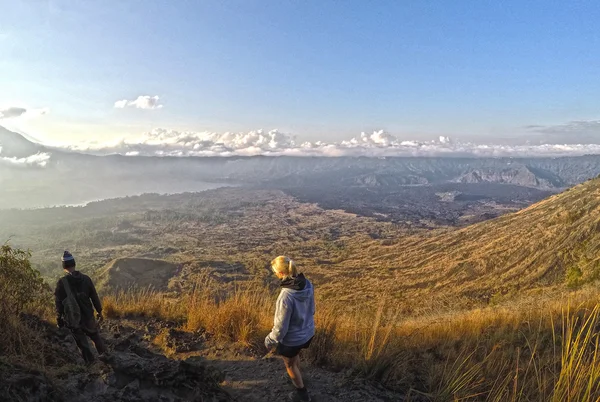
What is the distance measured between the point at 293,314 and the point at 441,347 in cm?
249

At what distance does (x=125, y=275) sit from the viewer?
1966 inches

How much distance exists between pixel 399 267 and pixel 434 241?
17391 millimetres

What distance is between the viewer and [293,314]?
3.88 m

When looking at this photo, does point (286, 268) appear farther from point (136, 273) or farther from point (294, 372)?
point (136, 273)

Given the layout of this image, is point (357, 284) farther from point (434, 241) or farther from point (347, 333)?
point (347, 333)

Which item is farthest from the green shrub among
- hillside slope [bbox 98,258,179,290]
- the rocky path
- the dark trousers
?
hillside slope [bbox 98,258,179,290]

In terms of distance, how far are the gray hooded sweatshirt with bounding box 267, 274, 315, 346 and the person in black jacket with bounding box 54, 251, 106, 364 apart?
2925 millimetres

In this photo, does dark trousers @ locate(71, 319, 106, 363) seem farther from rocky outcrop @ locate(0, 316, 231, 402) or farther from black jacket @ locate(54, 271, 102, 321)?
rocky outcrop @ locate(0, 316, 231, 402)

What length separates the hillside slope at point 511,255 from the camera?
3891 cm

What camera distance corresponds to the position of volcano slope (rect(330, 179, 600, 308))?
38781 mm

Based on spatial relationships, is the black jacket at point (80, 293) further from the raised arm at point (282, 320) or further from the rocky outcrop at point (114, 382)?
the raised arm at point (282, 320)

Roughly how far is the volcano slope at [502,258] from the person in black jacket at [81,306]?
24.7 meters

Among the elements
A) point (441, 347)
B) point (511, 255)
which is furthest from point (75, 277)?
point (511, 255)

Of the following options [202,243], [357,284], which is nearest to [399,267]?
[357,284]
